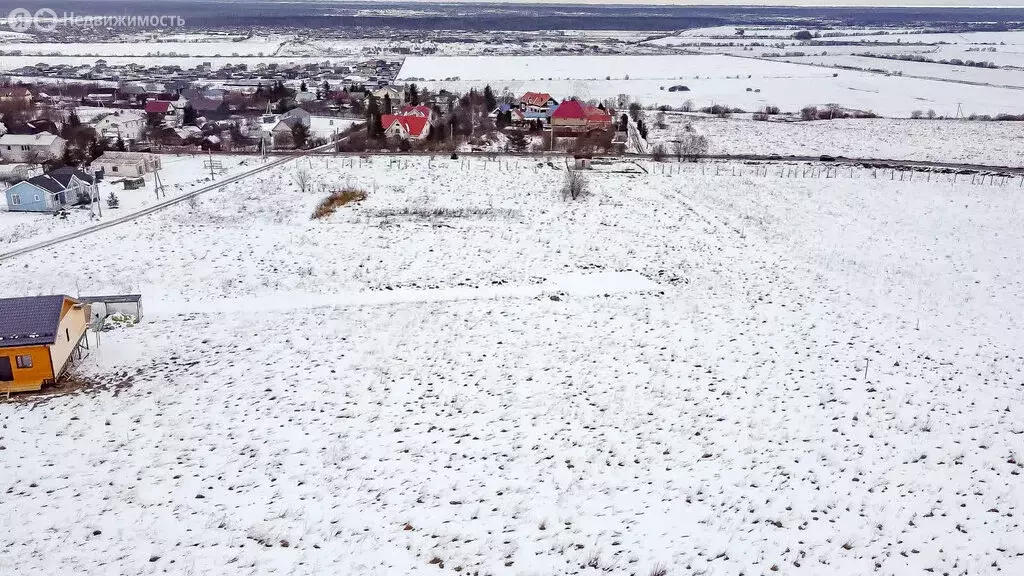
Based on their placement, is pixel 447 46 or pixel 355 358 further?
pixel 447 46

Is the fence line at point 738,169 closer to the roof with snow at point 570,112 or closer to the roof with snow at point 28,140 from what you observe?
the roof with snow at point 570,112

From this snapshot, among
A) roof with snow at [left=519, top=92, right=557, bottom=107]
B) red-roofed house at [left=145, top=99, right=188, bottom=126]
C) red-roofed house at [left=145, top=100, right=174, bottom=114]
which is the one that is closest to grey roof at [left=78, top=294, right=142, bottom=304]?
red-roofed house at [left=145, top=99, right=188, bottom=126]

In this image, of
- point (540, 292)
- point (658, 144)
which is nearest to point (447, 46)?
point (658, 144)

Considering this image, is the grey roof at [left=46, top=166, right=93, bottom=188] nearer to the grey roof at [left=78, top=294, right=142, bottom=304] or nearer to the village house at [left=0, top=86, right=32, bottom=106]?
the grey roof at [left=78, top=294, right=142, bottom=304]

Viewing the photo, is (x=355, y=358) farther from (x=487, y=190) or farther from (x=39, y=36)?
(x=39, y=36)

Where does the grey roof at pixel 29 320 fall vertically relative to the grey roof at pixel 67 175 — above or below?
below

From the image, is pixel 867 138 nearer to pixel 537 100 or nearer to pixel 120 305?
pixel 537 100

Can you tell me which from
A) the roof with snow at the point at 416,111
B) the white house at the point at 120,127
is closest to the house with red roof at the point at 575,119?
the roof with snow at the point at 416,111
